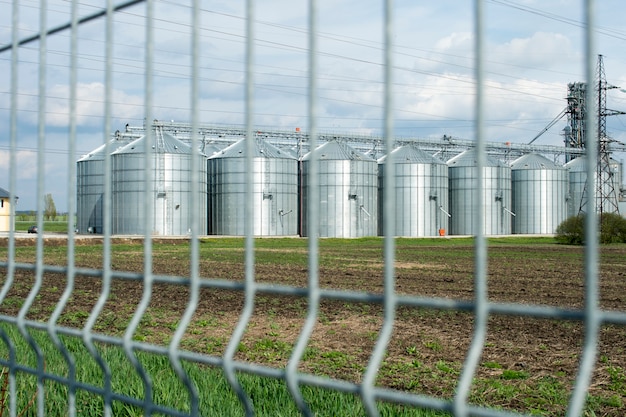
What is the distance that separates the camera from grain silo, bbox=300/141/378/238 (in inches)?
1578

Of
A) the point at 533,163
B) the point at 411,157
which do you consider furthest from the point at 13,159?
the point at 533,163

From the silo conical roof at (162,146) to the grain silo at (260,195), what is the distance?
8.47 feet

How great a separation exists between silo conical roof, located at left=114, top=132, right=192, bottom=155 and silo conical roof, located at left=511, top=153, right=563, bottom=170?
20.8m

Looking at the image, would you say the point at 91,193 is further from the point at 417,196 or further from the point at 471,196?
the point at 471,196

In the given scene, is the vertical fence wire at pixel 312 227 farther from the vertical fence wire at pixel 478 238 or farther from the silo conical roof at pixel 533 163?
the silo conical roof at pixel 533 163

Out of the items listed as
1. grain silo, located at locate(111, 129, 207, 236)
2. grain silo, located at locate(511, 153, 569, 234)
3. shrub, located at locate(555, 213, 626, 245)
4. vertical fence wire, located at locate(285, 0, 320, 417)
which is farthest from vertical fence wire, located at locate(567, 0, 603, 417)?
grain silo, located at locate(511, 153, 569, 234)

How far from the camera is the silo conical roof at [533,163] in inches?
1847

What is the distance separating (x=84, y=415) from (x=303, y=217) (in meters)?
38.2

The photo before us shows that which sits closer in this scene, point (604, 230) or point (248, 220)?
point (248, 220)

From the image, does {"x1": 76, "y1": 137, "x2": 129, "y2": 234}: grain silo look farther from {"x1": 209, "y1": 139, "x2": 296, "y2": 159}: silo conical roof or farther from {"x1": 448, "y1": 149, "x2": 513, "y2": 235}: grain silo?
{"x1": 448, "y1": 149, "x2": 513, "y2": 235}: grain silo

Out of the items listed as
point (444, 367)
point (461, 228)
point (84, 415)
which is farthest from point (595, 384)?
point (461, 228)

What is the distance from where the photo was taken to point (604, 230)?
36.7 m

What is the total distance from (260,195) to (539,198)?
17914 mm

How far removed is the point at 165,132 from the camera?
41.5 metres
